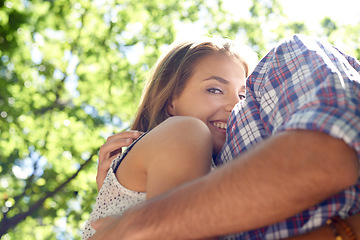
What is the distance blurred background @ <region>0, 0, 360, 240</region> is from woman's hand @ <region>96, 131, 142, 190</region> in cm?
649

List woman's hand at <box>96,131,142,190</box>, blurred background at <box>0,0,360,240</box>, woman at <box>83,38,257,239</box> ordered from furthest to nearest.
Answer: blurred background at <box>0,0,360,240</box> < woman's hand at <box>96,131,142,190</box> < woman at <box>83,38,257,239</box>

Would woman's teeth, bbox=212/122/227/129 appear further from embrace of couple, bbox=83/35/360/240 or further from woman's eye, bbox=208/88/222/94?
embrace of couple, bbox=83/35/360/240

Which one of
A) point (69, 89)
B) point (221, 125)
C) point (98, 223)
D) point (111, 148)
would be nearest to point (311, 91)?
point (98, 223)

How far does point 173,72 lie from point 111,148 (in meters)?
0.73

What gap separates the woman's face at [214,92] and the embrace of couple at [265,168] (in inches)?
29.3

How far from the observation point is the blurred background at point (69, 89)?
9.23 metres

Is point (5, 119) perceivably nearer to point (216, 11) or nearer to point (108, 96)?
point (108, 96)

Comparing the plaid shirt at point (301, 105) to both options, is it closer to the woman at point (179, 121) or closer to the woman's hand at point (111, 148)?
the woman at point (179, 121)

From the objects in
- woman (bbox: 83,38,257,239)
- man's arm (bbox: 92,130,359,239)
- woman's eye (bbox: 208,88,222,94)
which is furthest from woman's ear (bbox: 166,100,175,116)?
man's arm (bbox: 92,130,359,239)

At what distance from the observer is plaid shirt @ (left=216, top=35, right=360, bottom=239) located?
46.3 inches

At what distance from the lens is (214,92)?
105 inches

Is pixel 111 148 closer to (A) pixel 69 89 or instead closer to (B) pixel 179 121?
(B) pixel 179 121

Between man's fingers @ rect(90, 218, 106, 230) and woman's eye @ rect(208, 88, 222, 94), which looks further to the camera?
woman's eye @ rect(208, 88, 222, 94)

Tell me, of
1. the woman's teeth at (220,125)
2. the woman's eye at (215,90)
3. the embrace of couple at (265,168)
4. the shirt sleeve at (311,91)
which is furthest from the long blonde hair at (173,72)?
the shirt sleeve at (311,91)
